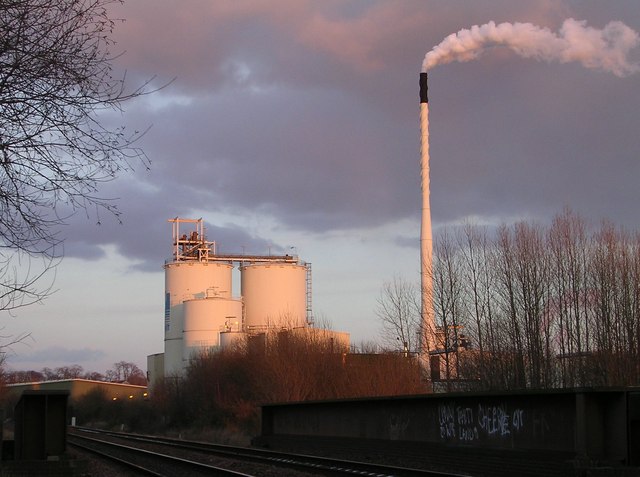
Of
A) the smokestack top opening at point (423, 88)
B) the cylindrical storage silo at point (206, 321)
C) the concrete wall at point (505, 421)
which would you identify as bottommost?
the concrete wall at point (505, 421)

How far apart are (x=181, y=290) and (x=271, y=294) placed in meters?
7.39

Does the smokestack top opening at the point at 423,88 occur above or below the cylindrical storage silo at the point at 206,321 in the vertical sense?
above

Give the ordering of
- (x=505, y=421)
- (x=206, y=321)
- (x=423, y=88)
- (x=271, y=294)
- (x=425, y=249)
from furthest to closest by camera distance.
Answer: (x=271, y=294) → (x=206, y=321) → (x=423, y=88) → (x=425, y=249) → (x=505, y=421)

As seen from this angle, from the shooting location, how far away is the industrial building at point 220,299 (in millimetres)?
66688

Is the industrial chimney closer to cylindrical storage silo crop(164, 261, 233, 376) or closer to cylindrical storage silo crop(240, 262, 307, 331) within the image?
cylindrical storage silo crop(240, 262, 307, 331)

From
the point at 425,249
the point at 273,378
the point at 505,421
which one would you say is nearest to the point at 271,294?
the point at 273,378

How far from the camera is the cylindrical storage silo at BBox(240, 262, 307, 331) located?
6906 centimetres

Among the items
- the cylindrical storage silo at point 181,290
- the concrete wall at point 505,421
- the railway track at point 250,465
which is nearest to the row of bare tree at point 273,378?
the cylindrical storage silo at point 181,290

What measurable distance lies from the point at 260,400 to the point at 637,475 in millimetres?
39242

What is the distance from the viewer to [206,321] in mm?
66250

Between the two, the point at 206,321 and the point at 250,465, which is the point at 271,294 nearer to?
the point at 206,321

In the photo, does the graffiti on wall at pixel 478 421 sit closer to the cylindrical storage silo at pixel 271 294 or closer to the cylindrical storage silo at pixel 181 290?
the cylindrical storage silo at pixel 271 294

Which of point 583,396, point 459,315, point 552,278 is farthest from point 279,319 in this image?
point 583,396

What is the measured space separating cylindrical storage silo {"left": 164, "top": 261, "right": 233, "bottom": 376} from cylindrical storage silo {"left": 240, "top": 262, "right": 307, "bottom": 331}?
2.29 metres
